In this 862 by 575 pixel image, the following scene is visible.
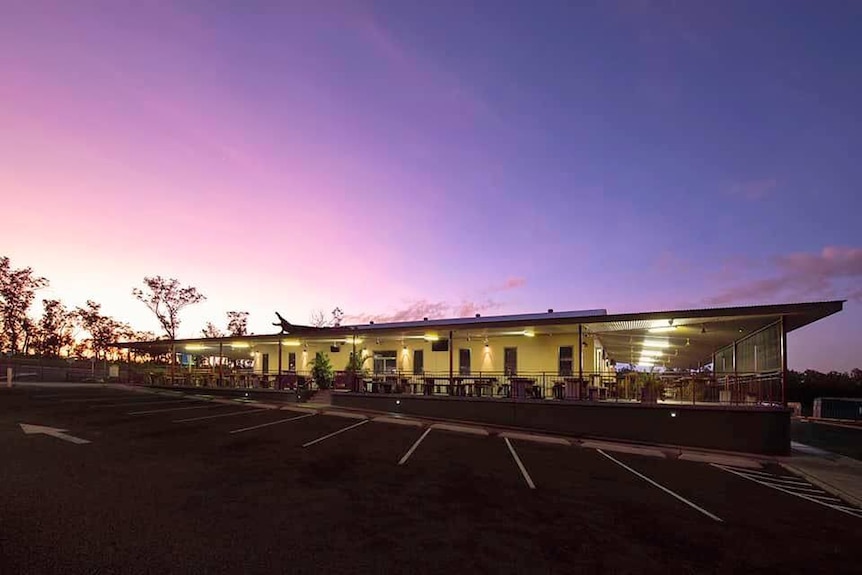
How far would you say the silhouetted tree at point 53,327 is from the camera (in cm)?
5769

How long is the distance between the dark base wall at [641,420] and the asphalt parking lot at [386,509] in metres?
2.53

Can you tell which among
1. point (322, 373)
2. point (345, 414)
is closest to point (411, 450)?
point (345, 414)

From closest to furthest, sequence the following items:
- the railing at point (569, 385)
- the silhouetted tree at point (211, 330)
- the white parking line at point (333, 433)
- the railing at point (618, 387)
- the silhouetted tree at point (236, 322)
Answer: the white parking line at point (333, 433) → the railing at point (618, 387) → the railing at point (569, 385) → the silhouetted tree at point (236, 322) → the silhouetted tree at point (211, 330)

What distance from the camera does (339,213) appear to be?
27891 millimetres

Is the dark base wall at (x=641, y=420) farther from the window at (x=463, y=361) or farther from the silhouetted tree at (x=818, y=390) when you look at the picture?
the silhouetted tree at (x=818, y=390)

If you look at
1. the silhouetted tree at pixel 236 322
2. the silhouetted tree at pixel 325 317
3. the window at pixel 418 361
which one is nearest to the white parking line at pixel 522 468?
the window at pixel 418 361

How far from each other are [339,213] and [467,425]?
15066mm

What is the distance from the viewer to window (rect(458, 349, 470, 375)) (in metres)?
25.1

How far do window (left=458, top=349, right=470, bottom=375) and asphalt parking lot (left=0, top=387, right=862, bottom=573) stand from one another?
11.7m

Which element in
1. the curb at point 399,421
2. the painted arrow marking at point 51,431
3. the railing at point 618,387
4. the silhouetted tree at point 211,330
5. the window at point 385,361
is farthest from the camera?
the silhouetted tree at point 211,330

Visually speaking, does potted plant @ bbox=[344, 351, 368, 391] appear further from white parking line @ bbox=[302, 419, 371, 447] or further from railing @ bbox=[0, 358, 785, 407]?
white parking line @ bbox=[302, 419, 371, 447]

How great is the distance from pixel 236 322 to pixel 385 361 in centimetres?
3944

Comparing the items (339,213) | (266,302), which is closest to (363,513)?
(339,213)

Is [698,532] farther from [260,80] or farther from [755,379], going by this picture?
[260,80]
